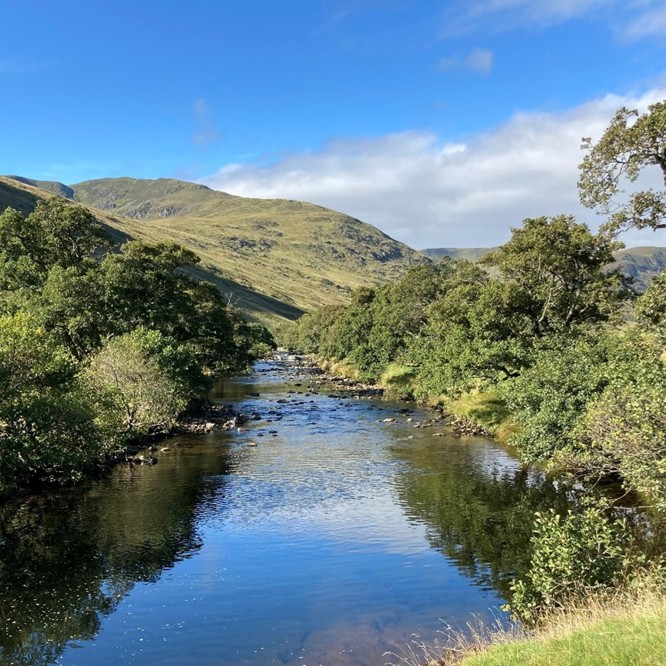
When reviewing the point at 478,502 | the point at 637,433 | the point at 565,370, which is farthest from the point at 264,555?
the point at 565,370

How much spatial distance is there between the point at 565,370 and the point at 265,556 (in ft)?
81.3

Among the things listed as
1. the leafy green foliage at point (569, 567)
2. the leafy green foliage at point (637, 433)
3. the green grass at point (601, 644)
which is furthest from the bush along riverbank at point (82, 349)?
the leafy green foliage at point (637, 433)

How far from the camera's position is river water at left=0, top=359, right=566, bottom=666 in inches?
865

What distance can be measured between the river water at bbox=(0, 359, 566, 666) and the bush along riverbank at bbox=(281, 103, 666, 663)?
12.2 feet

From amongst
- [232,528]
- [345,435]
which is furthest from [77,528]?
[345,435]

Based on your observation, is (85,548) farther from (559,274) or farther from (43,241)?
(43,241)

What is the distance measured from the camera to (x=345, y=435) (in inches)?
2427

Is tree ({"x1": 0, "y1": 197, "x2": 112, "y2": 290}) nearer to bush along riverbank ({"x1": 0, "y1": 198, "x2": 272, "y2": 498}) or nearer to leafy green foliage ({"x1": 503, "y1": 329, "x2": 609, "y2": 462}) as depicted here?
bush along riverbank ({"x1": 0, "y1": 198, "x2": 272, "y2": 498})

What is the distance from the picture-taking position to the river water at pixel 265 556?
22.0 meters

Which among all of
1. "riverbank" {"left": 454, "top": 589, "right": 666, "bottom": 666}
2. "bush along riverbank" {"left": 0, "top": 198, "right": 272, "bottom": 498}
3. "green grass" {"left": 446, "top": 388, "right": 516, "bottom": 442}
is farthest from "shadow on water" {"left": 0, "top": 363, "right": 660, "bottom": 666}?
"riverbank" {"left": 454, "top": 589, "right": 666, "bottom": 666}

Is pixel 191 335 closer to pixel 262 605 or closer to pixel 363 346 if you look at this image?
pixel 363 346

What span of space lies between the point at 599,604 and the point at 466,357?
42780 millimetres

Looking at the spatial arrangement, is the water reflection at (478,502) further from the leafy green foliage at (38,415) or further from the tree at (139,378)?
the tree at (139,378)

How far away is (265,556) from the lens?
30016mm
